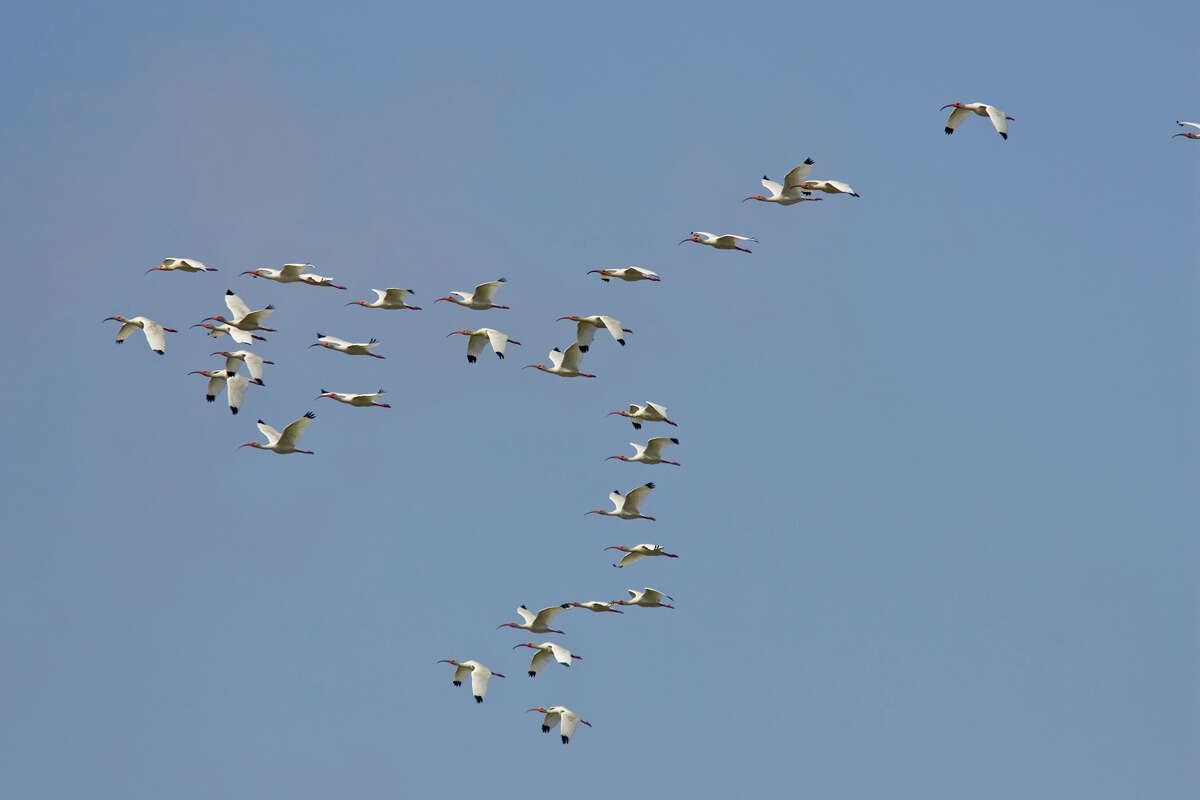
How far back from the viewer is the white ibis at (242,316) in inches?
2092

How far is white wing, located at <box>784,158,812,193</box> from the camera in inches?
1941

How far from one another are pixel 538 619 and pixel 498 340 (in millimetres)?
6503

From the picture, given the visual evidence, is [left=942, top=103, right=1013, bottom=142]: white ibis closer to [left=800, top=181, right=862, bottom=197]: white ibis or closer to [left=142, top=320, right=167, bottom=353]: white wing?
[left=800, top=181, right=862, bottom=197]: white ibis

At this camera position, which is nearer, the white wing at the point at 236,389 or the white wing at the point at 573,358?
the white wing at the point at 573,358

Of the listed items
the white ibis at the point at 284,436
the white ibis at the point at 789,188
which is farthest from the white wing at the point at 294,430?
the white ibis at the point at 789,188

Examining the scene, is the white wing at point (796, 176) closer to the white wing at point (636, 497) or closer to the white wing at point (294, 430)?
the white wing at point (636, 497)

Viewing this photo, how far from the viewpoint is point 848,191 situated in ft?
160

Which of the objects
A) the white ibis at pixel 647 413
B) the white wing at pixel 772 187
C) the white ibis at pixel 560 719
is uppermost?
the white wing at pixel 772 187

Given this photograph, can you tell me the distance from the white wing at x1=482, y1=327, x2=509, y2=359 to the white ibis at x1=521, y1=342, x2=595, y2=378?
4.85ft

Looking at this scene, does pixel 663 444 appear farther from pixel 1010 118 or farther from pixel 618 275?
pixel 1010 118

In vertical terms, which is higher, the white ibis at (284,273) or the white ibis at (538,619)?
the white ibis at (284,273)

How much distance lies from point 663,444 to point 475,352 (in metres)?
4.42

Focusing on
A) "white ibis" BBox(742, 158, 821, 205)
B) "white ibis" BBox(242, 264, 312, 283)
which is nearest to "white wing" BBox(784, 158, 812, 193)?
"white ibis" BBox(742, 158, 821, 205)

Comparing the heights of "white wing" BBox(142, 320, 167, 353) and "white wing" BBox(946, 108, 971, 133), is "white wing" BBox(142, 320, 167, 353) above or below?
below
